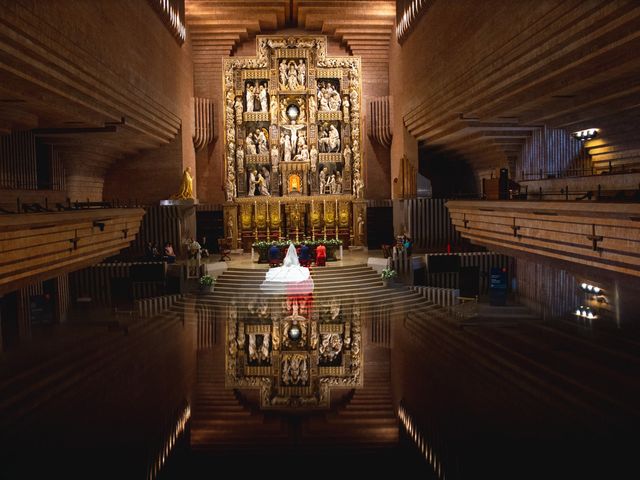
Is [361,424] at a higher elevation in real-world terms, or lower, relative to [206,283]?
lower

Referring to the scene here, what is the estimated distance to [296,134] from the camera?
23406 mm

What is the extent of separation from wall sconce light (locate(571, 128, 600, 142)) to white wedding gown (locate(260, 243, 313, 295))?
26.1 feet

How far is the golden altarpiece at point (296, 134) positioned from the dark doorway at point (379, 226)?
2.71 ft

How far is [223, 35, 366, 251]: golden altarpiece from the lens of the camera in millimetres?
22875

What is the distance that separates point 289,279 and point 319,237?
21.8 feet

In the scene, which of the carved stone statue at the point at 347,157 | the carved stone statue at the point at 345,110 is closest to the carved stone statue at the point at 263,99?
the carved stone statue at the point at 345,110

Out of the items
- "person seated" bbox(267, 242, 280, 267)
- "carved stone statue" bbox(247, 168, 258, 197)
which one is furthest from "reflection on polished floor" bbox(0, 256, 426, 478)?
"carved stone statue" bbox(247, 168, 258, 197)

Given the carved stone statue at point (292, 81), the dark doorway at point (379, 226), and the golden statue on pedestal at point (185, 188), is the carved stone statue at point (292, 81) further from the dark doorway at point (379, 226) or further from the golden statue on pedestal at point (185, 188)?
the golden statue on pedestal at point (185, 188)

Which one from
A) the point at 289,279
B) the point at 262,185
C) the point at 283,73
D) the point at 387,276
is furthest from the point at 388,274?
the point at 283,73

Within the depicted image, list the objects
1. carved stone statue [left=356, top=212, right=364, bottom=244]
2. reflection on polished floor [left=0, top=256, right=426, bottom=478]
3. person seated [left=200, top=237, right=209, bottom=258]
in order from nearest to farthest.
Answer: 1. reflection on polished floor [left=0, top=256, right=426, bottom=478]
2. person seated [left=200, top=237, right=209, bottom=258]
3. carved stone statue [left=356, top=212, right=364, bottom=244]

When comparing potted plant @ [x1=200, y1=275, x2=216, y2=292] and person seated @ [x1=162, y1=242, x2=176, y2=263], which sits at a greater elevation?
person seated @ [x1=162, y1=242, x2=176, y2=263]

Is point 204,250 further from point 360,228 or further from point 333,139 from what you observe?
point 333,139

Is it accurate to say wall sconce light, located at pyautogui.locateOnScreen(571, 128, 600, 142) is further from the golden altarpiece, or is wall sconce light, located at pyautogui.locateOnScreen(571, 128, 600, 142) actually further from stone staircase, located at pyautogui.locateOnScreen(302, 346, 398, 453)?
stone staircase, located at pyautogui.locateOnScreen(302, 346, 398, 453)

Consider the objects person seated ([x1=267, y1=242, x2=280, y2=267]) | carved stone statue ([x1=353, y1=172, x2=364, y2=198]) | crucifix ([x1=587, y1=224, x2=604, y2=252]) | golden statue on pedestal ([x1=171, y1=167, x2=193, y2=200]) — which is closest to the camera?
crucifix ([x1=587, y1=224, x2=604, y2=252])
